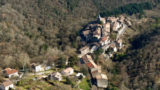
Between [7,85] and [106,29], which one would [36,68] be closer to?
[7,85]

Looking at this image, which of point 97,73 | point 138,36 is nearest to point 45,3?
point 138,36

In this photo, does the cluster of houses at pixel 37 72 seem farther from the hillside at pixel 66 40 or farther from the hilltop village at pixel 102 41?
the hilltop village at pixel 102 41

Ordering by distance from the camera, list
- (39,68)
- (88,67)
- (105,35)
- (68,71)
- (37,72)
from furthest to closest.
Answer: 1. (105,35)
2. (88,67)
3. (39,68)
4. (37,72)
5. (68,71)

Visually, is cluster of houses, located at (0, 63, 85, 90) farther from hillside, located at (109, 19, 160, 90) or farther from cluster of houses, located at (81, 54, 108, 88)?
hillside, located at (109, 19, 160, 90)

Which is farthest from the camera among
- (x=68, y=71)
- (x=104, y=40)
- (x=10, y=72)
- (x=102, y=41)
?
(x=104, y=40)

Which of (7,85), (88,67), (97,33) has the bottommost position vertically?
(88,67)

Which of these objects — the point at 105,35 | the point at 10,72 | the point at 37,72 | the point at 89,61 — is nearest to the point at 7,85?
the point at 10,72

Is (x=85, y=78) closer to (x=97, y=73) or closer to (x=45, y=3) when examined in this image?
(x=97, y=73)
